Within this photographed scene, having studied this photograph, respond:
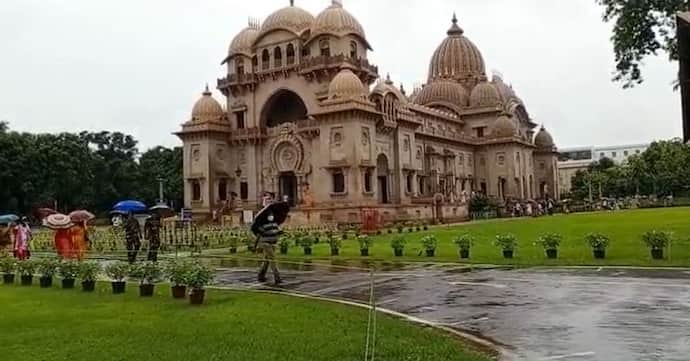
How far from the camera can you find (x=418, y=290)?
15094 mm

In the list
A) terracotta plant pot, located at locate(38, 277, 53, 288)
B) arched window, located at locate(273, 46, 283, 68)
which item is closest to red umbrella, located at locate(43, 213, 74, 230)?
terracotta plant pot, located at locate(38, 277, 53, 288)

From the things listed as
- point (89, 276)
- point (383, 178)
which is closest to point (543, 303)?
point (89, 276)

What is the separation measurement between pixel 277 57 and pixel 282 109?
5266 millimetres

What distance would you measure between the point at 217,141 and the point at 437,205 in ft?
67.0

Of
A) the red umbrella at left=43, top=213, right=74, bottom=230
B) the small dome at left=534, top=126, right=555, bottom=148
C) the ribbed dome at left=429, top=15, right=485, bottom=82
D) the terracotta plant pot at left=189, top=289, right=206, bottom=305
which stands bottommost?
the terracotta plant pot at left=189, top=289, right=206, bottom=305

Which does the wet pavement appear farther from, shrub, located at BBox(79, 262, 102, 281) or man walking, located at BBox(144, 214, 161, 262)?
man walking, located at BBox(144, 214, 161, 262)

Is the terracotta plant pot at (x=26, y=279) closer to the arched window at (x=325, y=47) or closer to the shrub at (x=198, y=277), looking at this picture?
the shrub at (x=198, y=277)

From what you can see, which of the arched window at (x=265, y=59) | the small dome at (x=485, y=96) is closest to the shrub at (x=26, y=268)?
the arched window at (x=265, y=59)

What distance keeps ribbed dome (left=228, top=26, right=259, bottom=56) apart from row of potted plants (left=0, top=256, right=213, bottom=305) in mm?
44681

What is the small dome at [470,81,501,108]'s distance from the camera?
79688 mm

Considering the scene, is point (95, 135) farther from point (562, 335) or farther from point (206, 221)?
point (562, 335)

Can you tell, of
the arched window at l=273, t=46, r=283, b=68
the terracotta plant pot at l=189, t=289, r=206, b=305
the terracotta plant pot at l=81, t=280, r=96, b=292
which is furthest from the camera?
the arched window at l=273, t=46, r=283, b=68

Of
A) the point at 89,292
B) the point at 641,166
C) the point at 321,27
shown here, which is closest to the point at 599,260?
the point at 89,292

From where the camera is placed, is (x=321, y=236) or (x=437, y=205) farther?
(x=437, y=205)
